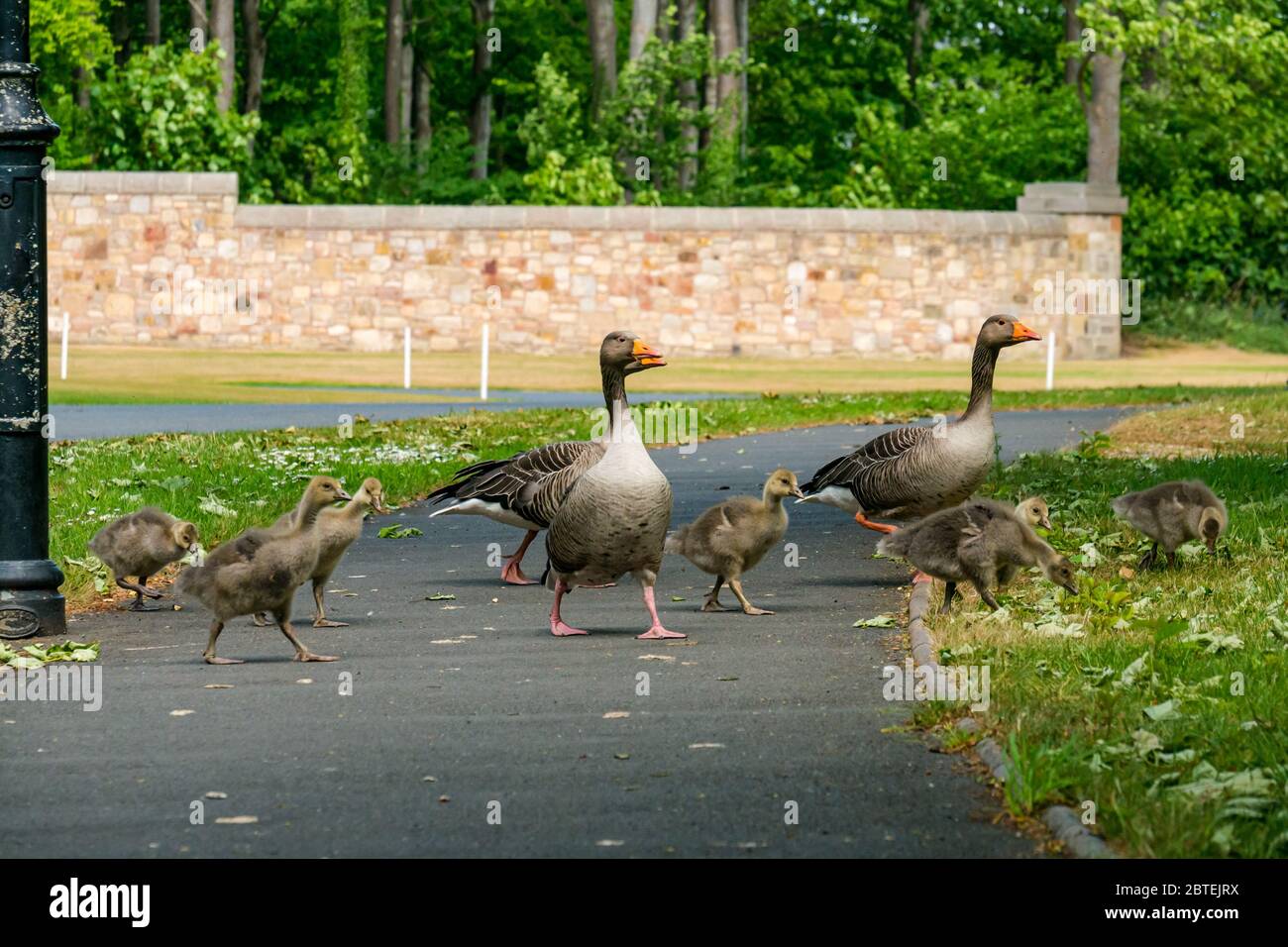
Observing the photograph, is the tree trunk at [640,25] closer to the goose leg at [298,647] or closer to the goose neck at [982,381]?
the goose neck at [982,381]

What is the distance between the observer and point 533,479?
39.0 ft

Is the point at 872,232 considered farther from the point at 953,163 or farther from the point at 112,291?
the point at 112,291

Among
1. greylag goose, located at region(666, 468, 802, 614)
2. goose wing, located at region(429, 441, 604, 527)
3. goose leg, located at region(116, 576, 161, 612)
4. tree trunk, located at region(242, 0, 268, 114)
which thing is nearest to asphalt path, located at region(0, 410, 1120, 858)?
goose leg, located at region(116, 576, 161, 612)

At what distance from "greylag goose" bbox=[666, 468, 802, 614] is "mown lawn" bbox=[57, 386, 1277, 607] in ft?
12.0

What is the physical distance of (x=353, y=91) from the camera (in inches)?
2010

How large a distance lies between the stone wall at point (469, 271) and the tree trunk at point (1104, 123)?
17.7 feet

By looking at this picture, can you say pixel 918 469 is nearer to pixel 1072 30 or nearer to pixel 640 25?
pixel 640 25

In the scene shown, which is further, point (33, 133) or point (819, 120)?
point (819, 120)

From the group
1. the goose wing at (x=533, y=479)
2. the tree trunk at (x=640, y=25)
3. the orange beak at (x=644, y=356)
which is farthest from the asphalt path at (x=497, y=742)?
the tree trunk at (x=640, y=25)

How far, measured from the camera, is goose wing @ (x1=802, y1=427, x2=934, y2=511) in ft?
40.0

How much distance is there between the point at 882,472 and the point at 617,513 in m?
3.01

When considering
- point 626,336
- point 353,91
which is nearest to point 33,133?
point 626,336

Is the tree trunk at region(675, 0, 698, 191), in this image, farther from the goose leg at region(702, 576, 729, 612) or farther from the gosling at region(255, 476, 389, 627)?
the gosling at region(255, 476, 389, 627)

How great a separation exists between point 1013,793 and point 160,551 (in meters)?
6.27
